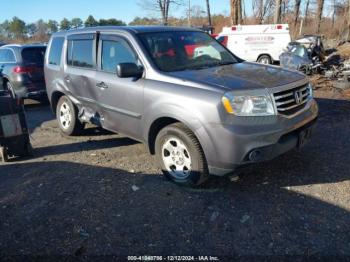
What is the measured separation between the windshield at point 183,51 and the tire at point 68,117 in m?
2.21

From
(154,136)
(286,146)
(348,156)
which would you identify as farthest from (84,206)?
(348,156)

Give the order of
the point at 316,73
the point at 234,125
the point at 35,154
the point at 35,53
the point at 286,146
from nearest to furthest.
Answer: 1. the point at 234,125
2. the point at 286,146
3. the point at 35,154
4. the point at 35,53
5. the point at 316,73

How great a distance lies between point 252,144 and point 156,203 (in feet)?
4.09

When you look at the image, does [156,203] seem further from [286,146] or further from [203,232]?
[286,146]

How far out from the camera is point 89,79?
5.52 metres

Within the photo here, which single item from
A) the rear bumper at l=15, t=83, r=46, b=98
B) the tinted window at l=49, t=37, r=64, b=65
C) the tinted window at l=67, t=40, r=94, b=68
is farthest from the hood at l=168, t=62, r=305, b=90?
the rear bumper at l=15, t=83, r=46, b=98

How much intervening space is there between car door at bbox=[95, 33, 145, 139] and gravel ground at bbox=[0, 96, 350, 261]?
0.64m

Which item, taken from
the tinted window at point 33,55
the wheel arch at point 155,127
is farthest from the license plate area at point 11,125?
the tinted window at point 33,55

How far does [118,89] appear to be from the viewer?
194 inches

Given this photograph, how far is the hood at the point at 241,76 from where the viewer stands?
393cm

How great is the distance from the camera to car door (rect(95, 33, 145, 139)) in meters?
4.72

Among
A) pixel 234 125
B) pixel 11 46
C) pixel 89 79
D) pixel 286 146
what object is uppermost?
pixel 11 46

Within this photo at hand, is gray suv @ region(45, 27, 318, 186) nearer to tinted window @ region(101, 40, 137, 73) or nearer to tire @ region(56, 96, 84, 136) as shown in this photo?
tinted window @ region(101, 40, 137, 73)

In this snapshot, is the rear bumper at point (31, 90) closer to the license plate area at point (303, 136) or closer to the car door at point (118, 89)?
the car door at point (118, 89)
